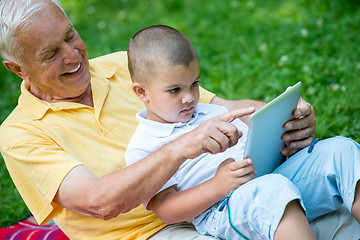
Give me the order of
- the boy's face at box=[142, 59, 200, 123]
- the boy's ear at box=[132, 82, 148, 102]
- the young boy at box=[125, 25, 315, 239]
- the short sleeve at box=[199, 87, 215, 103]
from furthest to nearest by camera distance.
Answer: the short sleeve at box=[199, 87, 215, 103], the boy's ear at box=[132, 82, 148, 102], the boy's face at box=[142, 59, 200, 123], the young boy at box=[125, 25, 315, 239]

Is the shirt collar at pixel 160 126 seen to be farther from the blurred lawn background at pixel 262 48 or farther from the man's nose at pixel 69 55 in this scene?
the blurred lawn background at pixel 262 48

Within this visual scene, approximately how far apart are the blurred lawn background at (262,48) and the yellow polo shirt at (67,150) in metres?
1.17

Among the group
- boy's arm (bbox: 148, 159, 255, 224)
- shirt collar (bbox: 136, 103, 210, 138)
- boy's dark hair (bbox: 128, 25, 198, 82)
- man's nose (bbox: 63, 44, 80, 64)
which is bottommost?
boy's arm (bbox: 148, 159, 255, 224)

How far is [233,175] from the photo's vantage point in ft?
6.11

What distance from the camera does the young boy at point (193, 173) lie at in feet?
5.82

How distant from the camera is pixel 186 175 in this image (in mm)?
2107

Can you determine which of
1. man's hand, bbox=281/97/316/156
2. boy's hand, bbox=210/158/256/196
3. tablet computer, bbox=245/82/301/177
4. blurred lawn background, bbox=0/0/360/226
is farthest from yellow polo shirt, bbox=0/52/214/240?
blurred lawn background, bbox=0/0/360/226

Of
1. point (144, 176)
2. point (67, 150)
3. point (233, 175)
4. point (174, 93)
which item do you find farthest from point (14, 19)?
point (233, 175)

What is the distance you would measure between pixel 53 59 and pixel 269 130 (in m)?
1.04

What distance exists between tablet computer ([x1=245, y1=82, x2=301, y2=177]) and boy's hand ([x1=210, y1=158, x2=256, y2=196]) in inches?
1.9

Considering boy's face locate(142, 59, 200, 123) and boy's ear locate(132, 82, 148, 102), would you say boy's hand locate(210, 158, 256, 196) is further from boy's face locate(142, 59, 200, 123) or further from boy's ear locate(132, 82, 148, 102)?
boy's ear locate(132, 82, 148, 102)

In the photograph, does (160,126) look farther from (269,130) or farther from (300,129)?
(300,129)

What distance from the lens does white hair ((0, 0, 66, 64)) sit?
2152 millimetres

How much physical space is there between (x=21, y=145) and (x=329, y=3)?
12.1ft
